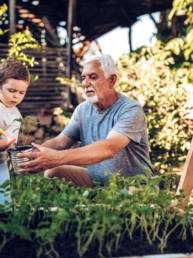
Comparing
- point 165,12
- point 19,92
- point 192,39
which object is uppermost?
point 165,12

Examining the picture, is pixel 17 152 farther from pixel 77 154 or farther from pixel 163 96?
pixel 163 96

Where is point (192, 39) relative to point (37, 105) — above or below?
above

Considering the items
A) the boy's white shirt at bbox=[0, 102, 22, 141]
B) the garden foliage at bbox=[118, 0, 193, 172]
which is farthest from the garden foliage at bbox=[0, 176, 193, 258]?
the garden foliage at bbox=[118, 0, 193, 172]

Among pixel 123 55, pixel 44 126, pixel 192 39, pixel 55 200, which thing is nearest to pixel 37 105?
pixel 44 126

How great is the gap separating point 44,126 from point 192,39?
269 centimetres

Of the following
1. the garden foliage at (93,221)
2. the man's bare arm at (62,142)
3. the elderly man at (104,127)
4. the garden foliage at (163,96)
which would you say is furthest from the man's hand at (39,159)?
the garden foliage at (163,96)

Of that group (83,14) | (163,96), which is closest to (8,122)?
(163,96)

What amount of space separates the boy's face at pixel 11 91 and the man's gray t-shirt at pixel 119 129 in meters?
0.57

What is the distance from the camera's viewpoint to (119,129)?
3207 millimetres

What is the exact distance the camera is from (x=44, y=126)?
8.16 meters

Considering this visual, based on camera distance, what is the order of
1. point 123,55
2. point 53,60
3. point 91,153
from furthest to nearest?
point 53,60 < point 123,55 < point 91,153

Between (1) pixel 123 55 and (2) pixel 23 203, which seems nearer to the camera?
(2) pixel 23 203

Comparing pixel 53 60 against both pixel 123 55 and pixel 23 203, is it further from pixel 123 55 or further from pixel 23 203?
pixel 23 203

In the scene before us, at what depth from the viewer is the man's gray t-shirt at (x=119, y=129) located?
3312 millimetres
